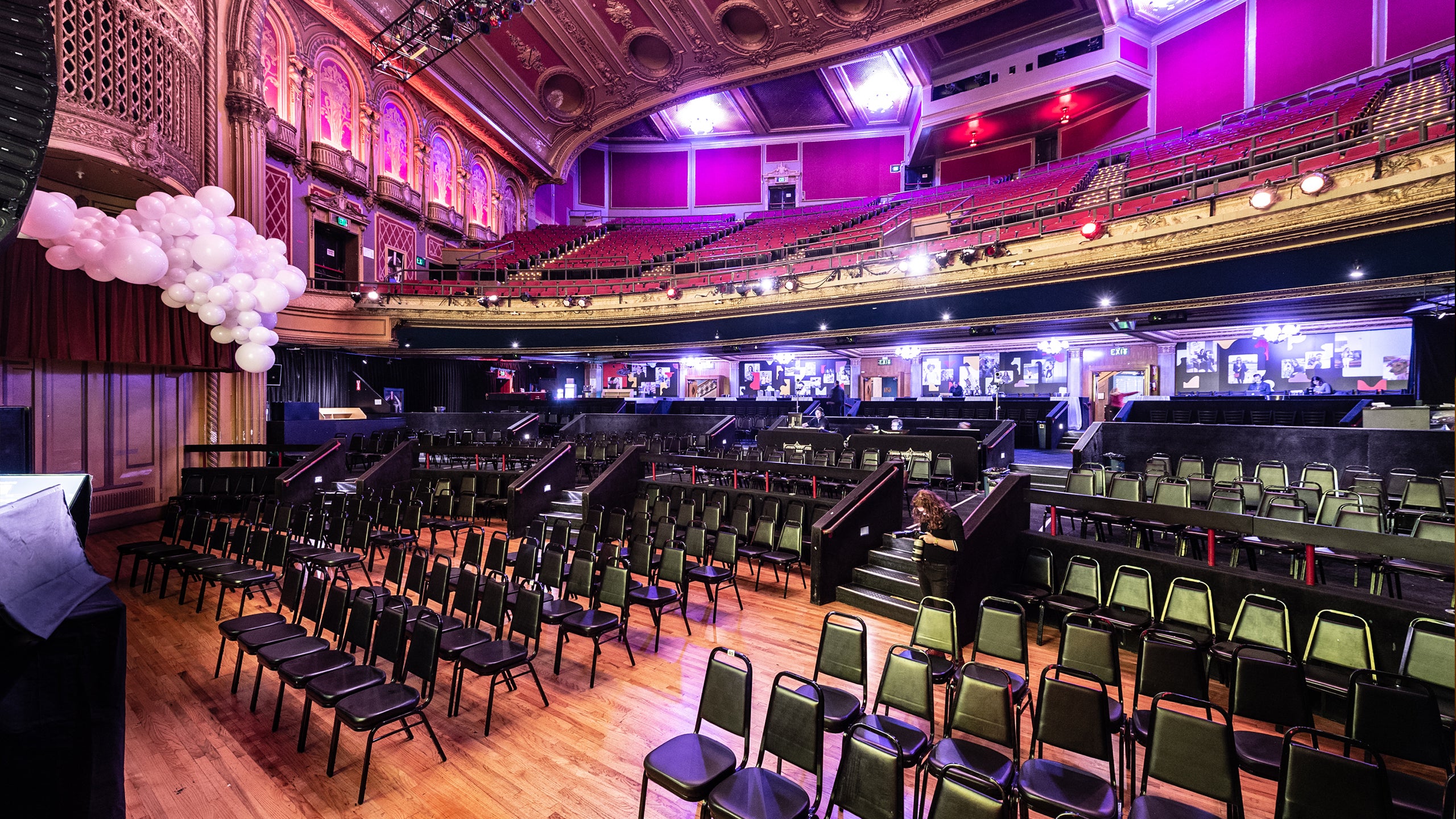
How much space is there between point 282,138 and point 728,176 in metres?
17.3

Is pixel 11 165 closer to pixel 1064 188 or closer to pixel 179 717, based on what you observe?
pixel 179 717

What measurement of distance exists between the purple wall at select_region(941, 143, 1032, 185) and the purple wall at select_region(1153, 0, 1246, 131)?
419 cm

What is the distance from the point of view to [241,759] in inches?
143

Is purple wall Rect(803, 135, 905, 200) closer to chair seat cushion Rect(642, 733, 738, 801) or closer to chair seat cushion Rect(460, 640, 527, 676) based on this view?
chair seat cushion Rect(460, 640, 527, 676)

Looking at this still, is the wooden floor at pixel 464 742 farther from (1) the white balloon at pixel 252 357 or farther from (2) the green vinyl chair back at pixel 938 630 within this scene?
(1) the white balloon at pixel 252 357

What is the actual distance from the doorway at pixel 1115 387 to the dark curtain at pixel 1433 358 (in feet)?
19.5

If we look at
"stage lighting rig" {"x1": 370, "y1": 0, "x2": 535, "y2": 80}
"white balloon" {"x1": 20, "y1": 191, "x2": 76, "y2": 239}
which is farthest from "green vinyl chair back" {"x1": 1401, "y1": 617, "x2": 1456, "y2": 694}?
"stage lighting rig" {"x1": 370, "y1": 0, "x2": 535, "y2": 80}

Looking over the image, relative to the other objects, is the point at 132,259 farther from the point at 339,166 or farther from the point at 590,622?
the point at 339,166

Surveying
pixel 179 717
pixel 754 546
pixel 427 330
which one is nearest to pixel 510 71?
pixel 427 330

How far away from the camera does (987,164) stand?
2258 centimetres

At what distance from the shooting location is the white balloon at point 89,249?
606 cm

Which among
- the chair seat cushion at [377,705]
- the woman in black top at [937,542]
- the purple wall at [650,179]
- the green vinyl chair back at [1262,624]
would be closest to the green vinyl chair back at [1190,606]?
the green vinyl chair back at [1262,624]

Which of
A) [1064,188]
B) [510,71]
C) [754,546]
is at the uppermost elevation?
[510,71]

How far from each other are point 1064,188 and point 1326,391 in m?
7.52
